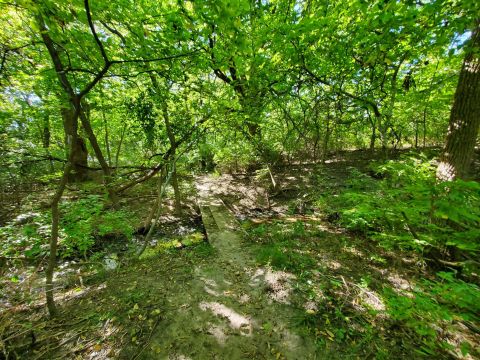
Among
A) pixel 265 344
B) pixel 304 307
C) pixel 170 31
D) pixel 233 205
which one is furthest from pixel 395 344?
pixel 233 205

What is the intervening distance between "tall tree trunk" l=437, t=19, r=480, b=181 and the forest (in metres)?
0.02

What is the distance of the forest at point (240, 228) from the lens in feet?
7.70

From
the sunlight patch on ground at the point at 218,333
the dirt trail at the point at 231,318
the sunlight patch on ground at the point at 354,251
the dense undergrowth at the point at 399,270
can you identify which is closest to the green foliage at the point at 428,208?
the dense undergrowth at the point at 399,270

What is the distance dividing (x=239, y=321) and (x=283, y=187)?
6.82 metres

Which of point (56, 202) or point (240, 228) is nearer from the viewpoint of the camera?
point (56, 202)

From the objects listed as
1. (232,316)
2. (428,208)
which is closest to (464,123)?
(428,208)

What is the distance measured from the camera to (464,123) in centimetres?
323

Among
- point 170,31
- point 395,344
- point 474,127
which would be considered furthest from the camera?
point 170,31

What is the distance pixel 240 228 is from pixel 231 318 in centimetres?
305

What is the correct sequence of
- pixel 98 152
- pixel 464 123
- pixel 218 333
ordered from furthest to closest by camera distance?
pixel 98 152 < pixel 464 123 < pixel 218 333

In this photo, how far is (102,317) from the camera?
2824 millimetres

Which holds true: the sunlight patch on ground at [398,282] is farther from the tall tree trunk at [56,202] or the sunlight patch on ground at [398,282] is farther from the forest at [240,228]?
the tall tree trunk at [56,202]

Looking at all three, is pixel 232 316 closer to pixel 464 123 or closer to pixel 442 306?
pixel 442 306

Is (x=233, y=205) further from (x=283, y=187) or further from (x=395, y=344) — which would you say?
(x=395, y=344)
